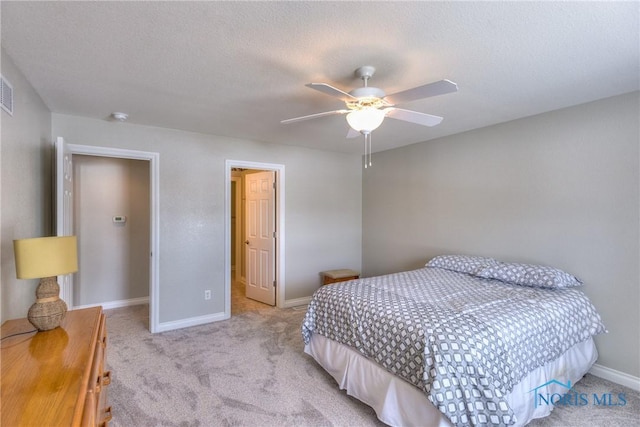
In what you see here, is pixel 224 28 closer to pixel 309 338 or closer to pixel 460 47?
pixel 460 47

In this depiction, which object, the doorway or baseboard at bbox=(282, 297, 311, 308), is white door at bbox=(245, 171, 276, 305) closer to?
baseboard at bbox=(282, 297, 311, 308)

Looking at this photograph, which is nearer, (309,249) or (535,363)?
(535,363)

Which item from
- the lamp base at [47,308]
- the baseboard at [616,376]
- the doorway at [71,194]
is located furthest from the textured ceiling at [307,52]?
the baseboard at [616,376]

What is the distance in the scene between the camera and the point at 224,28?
1628mm

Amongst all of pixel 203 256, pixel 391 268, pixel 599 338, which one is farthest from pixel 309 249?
pixel 599 338

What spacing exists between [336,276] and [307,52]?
306cm

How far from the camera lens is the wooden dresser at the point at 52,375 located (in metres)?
0.93

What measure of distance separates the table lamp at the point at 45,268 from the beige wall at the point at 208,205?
1968 millimetres

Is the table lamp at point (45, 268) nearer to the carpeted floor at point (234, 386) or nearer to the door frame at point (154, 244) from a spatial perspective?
the carpeted floor at point (234, 386)

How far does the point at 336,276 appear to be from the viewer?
14.2 feet

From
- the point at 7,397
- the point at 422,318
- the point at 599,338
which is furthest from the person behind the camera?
the point at 599,338

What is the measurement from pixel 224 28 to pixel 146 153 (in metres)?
2.33

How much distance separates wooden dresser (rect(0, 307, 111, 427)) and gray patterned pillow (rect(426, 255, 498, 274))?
121 inches

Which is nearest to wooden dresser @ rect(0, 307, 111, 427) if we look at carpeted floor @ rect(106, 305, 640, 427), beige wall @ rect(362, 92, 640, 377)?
carpeted floor @ rect(106, 305, 640, 427)
